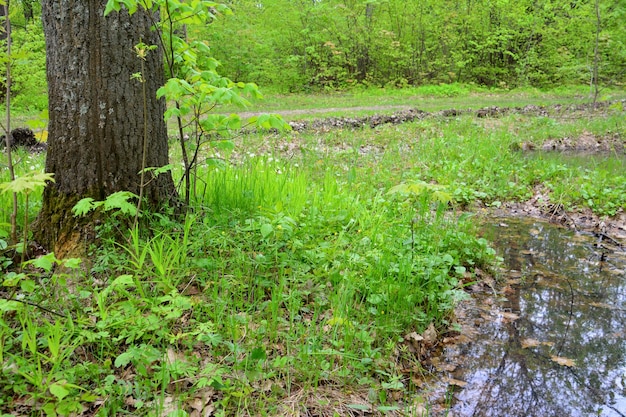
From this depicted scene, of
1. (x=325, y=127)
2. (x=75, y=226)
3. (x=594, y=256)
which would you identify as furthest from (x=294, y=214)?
(x=325, y=127)

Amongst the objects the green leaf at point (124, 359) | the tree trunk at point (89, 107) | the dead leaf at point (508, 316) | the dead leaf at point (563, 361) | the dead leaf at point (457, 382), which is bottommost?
the dead leaf at point (457, 382)

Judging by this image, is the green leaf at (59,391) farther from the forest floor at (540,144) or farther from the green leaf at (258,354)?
the forest floor at (540,144)

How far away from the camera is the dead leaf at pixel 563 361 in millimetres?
2820

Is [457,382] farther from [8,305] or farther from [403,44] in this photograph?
[403,44]

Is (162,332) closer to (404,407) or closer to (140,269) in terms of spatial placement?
(140,269)

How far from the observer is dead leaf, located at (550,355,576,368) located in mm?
2820

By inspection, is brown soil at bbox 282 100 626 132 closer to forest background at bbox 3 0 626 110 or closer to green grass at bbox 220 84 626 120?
green grass at bbox 220 84 626 120

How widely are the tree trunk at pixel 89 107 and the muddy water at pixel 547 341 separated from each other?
267 centimetres

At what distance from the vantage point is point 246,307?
2.79 meters

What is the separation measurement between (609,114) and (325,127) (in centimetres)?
831

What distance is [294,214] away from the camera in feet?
12.5

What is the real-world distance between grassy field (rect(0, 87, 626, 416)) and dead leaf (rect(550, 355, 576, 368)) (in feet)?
2.16

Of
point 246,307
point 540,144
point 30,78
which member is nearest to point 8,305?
point 246,307

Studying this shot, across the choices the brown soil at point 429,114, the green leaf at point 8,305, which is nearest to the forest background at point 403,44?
the brown soil at point 429,114
